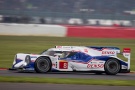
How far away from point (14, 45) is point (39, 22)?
9261 mm

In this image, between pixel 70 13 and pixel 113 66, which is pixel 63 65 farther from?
pixel 70 13

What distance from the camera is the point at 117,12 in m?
35.8

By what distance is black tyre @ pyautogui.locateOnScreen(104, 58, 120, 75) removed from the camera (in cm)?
1156

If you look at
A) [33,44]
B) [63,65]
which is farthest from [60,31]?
[63,65]

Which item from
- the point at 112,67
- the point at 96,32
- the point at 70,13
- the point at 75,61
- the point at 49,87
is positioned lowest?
the point at 49,87

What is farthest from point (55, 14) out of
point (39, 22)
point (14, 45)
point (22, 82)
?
point (22, 82)

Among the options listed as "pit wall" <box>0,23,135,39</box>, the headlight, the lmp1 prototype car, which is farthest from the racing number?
"pit wall" <box>0,23,135,39</box>

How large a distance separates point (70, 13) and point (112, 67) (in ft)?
69.6

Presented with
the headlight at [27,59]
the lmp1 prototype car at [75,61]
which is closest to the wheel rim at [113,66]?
the lmp1 prototype car at [75,61]

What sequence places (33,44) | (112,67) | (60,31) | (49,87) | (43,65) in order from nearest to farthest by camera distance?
1. (49,87)
2. (43,65)
3. (112,67)
4. (33,44)
5. (60,31)

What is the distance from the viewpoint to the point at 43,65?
11.3 m

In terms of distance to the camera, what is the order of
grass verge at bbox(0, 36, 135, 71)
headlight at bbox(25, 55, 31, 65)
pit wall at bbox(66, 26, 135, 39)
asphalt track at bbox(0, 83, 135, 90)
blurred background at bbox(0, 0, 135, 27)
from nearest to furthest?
1. asphalt track at bbox(0, 83, 135, 90)
2. headlight at bbox(25, 55, 31, 65)
3. grass verge at bbox(0, 36, 135, 71)
4. pit wall at bbox(66, 26, 135, 39)
5. blurred background at bbox(0, 0, 135, 27)

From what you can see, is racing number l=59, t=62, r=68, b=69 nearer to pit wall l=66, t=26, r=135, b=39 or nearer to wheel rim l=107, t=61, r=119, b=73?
wheel rim l=107, t=61, r=119, b=73

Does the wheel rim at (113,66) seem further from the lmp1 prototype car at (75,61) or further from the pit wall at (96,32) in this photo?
the pit wall at (96,32)
